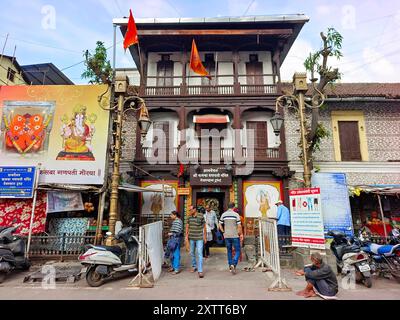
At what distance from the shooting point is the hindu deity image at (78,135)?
915cm

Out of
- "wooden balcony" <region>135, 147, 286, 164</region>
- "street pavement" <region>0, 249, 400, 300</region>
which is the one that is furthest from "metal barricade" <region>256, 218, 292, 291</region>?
"wooden balcony" <region>135, 147, 286, 164</region>

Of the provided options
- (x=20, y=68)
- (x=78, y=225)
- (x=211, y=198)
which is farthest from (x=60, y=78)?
(x=211, y=198)

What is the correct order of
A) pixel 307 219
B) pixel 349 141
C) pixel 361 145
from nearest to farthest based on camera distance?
pixel 307 219 < pixel 361 145 < pixel 349 141

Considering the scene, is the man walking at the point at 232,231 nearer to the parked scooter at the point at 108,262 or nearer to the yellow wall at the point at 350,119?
the parked scooter at the point at 108,262

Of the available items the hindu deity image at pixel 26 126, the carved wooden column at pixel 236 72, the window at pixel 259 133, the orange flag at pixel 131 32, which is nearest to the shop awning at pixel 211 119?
the window at pixel 259 133

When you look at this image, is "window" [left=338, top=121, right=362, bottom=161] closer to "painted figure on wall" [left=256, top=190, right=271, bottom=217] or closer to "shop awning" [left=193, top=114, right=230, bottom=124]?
"painted figure on wall" [left=256, top=190, right=271, bottom=217]

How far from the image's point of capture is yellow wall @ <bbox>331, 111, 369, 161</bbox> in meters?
11.9

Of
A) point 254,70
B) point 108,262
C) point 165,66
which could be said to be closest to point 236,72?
point 254,70

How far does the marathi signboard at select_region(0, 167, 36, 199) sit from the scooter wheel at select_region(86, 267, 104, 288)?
13.3ft

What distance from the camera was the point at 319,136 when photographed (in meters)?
11.0

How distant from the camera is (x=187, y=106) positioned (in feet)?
40.0

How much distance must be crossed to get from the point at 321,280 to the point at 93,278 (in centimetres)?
467

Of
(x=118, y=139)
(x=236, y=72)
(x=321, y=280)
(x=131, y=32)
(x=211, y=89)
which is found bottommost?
(x=321, y=280)

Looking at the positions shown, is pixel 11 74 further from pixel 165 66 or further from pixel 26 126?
pixel 165 66
